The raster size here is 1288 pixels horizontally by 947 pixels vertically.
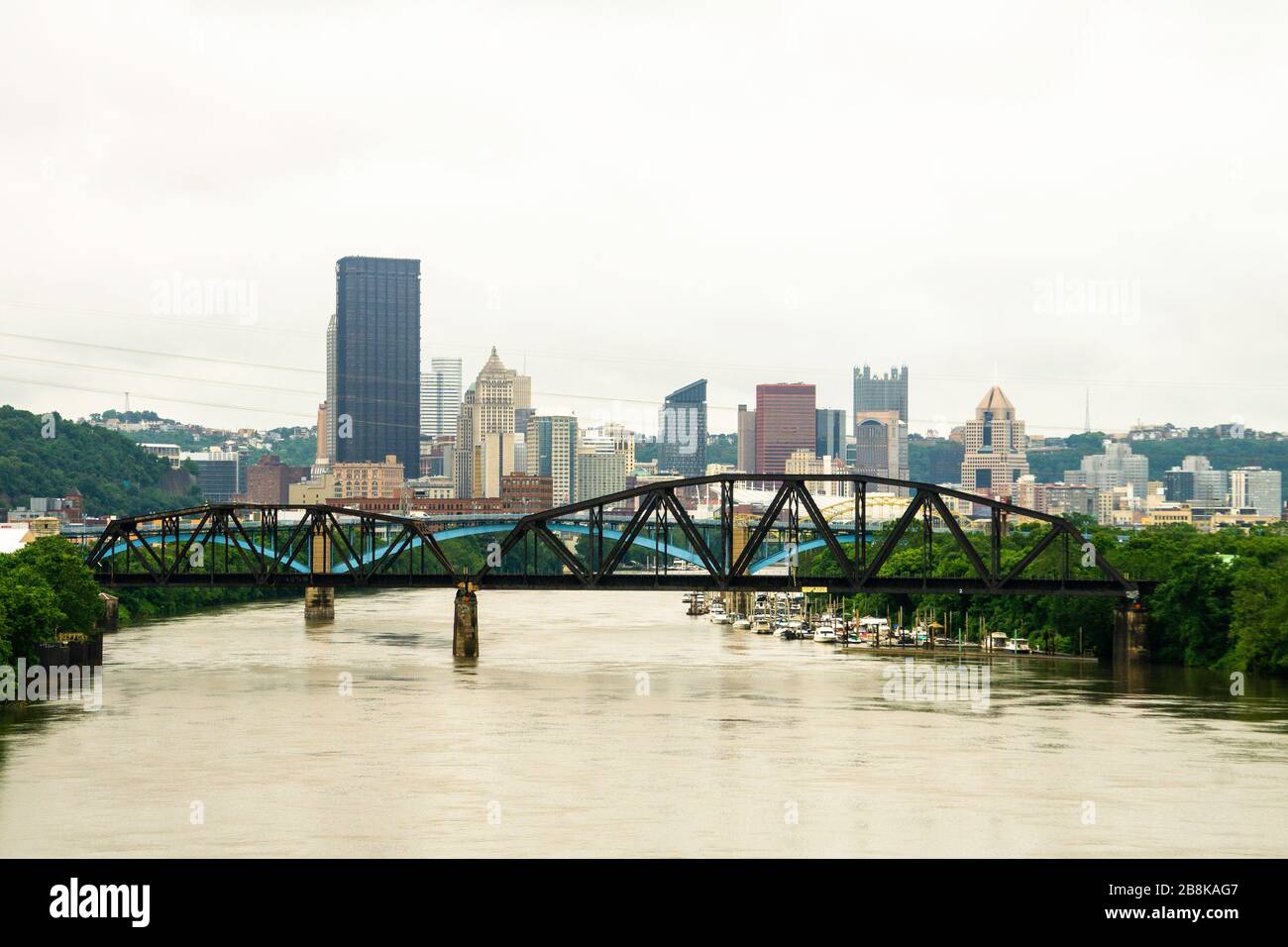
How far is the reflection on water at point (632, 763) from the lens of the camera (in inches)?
2309

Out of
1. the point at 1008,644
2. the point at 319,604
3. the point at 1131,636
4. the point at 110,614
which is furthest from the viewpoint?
the point at 319,604

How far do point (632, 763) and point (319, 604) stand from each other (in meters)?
97.8

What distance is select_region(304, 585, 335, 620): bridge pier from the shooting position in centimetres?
16575

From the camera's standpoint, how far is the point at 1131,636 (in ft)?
379

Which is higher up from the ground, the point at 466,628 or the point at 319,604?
the point at 466,628

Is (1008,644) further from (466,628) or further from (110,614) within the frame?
(110,614)

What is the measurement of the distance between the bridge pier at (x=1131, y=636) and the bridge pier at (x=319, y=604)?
71268 mm

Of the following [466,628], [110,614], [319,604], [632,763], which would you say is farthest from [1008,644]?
[319,604]

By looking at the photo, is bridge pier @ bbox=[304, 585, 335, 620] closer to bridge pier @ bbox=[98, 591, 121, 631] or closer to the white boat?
bridge pier @ bbox=[98, 591, 121, 631]
